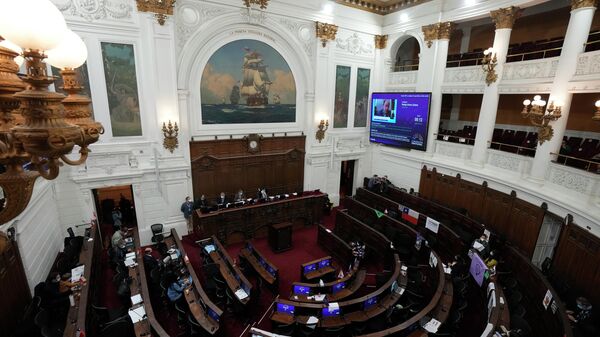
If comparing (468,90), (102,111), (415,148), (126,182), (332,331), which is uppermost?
(468,90)

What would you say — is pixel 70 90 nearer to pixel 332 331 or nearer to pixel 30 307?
pixel 30 307

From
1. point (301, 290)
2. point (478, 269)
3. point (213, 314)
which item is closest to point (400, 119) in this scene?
point (478, 269)

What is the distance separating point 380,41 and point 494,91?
20.5ft

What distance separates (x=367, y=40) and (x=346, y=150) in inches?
218

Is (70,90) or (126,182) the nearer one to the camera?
(70,90)

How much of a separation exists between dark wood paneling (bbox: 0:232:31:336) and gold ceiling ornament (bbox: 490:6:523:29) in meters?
15.2

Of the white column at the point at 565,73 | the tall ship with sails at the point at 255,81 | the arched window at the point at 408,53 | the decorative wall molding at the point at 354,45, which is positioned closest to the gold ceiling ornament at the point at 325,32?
the decorative wall molding at the point at 354,45

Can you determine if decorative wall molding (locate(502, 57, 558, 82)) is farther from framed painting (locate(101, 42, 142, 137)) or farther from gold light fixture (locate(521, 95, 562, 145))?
framed painting (locate(101, 42, 142, 137))

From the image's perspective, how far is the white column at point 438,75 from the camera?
41.0ft

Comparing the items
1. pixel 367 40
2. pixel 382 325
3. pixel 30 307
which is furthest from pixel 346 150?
pixel 30 307

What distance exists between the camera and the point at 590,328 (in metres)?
6.38

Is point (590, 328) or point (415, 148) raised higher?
point (415, 148)

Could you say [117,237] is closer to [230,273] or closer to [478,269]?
[230,273]

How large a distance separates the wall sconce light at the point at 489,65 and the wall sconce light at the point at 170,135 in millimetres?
11479
